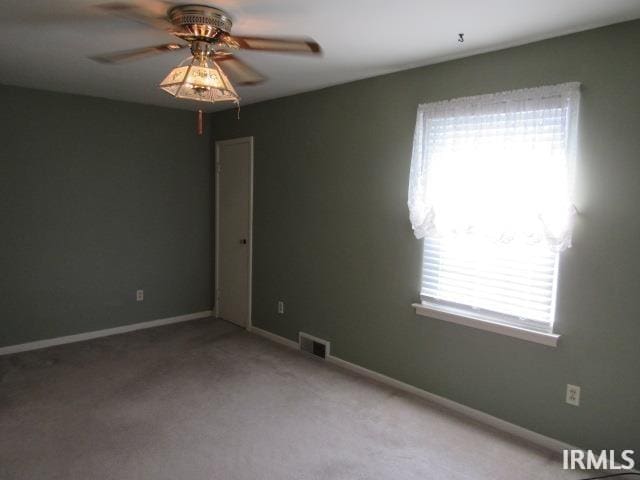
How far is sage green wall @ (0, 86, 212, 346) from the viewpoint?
387 cm

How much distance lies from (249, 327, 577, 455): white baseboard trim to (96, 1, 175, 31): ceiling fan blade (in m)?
2.72

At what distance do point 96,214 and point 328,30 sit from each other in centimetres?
304

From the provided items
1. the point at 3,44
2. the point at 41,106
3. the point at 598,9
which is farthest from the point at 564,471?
the point at 41,106

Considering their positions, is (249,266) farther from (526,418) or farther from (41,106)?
(526,418)

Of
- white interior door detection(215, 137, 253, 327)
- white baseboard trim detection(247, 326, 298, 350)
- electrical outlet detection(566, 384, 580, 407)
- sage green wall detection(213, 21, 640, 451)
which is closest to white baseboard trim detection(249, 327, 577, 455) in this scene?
sage green wall detection(213, 21, 640, 451)

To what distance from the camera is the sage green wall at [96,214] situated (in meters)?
3.87

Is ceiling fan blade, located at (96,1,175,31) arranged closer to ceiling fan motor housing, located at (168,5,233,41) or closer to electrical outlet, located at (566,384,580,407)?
ceiling fan motor housing, located at (168,5,233,41)

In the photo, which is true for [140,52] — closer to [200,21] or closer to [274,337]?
[200,21]

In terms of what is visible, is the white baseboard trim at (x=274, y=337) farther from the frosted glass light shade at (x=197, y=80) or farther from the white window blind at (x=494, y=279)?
the frosted glass light shade at (x=197, y=80)

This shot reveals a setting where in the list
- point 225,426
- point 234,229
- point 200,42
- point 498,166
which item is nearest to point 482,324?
point 498,166

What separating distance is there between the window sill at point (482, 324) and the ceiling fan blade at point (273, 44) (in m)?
1.83

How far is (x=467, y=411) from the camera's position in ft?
9.55

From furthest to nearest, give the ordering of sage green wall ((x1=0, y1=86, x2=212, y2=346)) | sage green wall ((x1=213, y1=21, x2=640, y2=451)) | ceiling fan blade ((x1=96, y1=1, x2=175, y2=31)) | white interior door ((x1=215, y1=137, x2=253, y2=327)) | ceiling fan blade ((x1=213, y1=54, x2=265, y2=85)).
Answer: white interior door ((x1=215, y1=137, x2=253, y2=327)), sage green wall ((x1=0, y1=86, x2=212, y2=346)), ceiling fan blade ((x1=213, y1=54, x2=265, y2=85)), sage green wall ((x1=213, y1=21, x2=640, y2=451)), ceiling fan blade ((x1=96, y1=1, x2=175, y2=31))

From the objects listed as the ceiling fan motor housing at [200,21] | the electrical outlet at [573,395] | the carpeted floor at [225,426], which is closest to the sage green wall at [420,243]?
the electrical outlet at [573,395]
